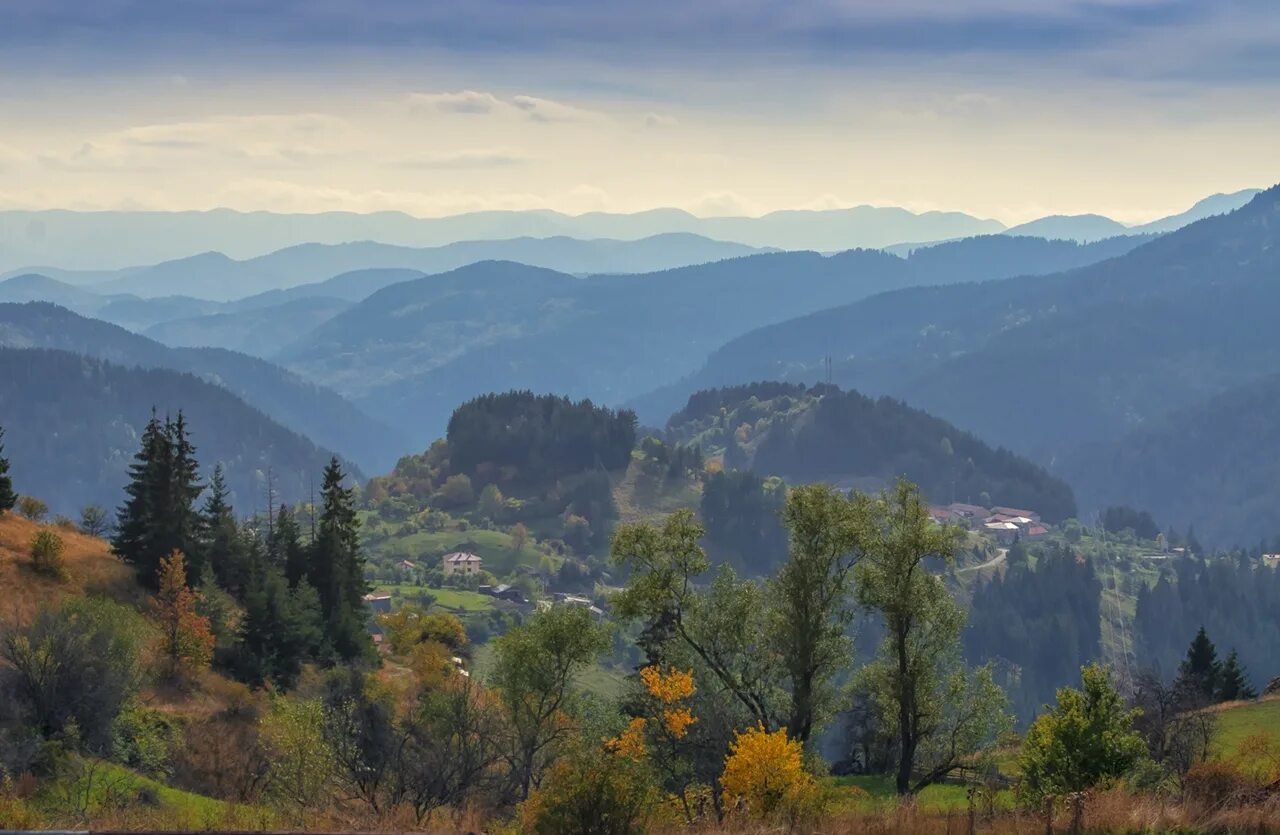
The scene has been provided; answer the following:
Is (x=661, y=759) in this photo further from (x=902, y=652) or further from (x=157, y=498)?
(x=157, y=498)

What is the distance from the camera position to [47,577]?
177 feet

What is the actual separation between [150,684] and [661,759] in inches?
952

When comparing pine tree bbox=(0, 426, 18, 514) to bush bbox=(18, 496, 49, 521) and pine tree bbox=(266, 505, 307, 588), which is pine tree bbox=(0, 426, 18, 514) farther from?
pine tree bbox=(266, 505, 307, 588)

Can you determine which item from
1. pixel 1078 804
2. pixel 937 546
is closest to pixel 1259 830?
pixel 1078 804

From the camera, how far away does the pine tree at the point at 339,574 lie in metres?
64.8

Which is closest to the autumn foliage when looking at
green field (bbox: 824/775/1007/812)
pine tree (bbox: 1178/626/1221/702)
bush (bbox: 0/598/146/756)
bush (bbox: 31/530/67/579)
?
bush (bbox: 31/530/67/579)

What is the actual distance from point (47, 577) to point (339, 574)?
1692 centimetres

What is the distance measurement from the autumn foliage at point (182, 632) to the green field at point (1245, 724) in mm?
39816

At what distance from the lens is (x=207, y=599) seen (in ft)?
182

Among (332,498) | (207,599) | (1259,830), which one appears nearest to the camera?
(1259,830)

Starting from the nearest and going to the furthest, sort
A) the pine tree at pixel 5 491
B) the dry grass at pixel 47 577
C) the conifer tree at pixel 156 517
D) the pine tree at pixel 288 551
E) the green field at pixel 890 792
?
the green field at pixel 890 792 < the dry grass at pixel 47 577 < the conifer tree at pixel 156 517 < the pine tree at pixel 5 491 < the pine tree at pixel 288 551

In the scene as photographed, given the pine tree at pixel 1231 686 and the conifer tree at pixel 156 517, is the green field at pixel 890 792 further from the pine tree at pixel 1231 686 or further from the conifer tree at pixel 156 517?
the conifer tree at pixel 156 517

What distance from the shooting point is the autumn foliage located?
1943 inches

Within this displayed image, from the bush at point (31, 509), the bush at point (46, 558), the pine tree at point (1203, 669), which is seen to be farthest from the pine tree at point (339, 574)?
the pine tree at point (1203, 669)
